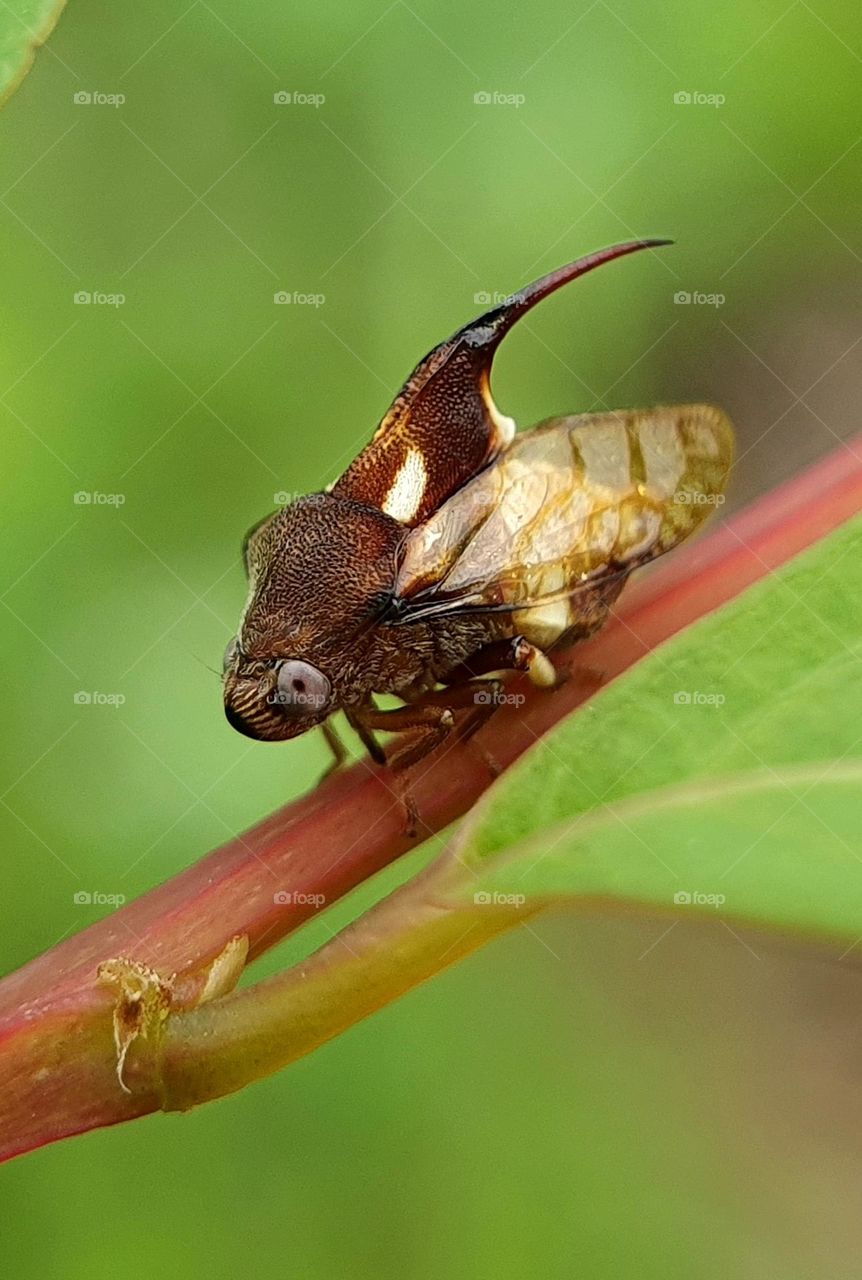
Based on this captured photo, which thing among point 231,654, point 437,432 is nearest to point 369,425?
point 437,432

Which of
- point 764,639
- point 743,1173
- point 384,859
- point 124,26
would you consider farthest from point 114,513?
point 743,1173

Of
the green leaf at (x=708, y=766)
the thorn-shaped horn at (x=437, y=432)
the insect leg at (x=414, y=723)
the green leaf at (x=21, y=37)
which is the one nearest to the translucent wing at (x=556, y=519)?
the thorn-shaped horn at (x=437, y=432)

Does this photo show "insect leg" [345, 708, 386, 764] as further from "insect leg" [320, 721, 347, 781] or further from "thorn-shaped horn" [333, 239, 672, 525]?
"thorn-shaped horn" [333, 239, 672, 525]

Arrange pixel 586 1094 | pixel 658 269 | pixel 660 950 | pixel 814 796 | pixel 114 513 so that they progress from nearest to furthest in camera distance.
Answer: pixel 814 796, pixel 114 513, pixel 586 1094, pixel 658 269, pixel 660 950

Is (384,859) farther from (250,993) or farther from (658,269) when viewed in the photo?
(658,269)

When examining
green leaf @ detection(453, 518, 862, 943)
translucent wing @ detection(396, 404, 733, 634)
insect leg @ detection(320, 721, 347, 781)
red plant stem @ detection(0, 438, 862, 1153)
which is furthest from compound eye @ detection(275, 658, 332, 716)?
green leaf @ detection(453, 518, 862, 943)

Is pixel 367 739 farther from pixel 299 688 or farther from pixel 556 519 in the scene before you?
pixel 556 519
